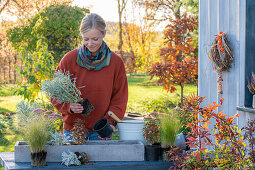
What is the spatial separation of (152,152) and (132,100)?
24.4 feet

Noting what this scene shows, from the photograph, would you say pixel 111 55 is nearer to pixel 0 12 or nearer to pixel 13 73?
pixel 0 12

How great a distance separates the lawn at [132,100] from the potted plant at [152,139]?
2.46 m

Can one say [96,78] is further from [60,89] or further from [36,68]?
[36,68]

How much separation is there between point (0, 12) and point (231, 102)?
11.9 meters

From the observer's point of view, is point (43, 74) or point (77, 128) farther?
point (43, 74)

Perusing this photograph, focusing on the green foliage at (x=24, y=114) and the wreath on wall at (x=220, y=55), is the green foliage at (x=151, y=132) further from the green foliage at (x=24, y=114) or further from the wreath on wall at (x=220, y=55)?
the wreath on wall at (x=220, y=55)

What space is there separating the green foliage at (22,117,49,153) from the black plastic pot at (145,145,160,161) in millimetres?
666

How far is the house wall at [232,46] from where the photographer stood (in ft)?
8.75

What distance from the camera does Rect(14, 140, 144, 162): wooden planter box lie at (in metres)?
2.14

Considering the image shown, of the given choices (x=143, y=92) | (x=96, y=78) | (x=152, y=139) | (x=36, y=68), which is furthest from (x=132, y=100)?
(x=152, y=139)

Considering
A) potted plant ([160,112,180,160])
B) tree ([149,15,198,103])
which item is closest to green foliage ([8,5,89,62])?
tree ([149,15,198,103])

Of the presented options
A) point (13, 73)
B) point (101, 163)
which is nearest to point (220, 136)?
point (101, 163)

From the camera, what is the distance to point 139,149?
2197mm

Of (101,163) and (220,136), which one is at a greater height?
(220,136)
